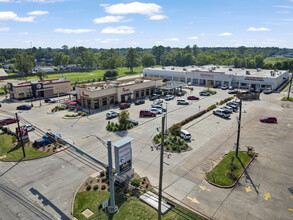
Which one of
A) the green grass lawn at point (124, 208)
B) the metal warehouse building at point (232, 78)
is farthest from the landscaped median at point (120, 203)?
the metal warehouse building at point (232, 78)

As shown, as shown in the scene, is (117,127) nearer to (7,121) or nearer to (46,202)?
(46,202)

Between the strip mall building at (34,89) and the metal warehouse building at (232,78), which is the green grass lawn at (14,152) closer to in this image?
the strip mall building at (34,89)

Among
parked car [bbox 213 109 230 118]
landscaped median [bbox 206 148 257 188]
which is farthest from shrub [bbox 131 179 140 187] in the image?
parked car [bbox 213 109 230 118]

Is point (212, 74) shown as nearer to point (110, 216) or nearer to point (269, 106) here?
point (269, 106)

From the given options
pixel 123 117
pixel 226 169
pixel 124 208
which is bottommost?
pixel 124 208

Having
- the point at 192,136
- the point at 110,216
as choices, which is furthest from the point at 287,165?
the point at 110,216

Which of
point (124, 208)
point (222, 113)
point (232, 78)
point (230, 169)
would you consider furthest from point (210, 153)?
point (232, 78)

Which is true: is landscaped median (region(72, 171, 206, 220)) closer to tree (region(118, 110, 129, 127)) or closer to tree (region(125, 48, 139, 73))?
tree (region(118, 110, 129, 127))
